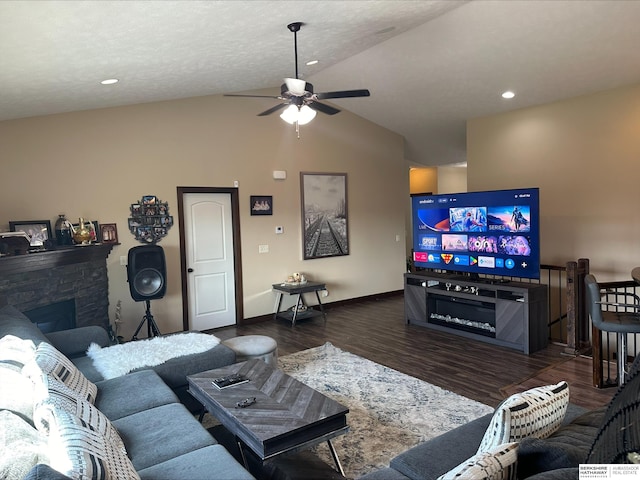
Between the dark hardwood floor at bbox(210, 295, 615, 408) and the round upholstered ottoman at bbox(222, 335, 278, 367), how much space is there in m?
1.07

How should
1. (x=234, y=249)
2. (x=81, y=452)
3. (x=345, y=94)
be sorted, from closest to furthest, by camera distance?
(x=81, y=452) < (x=345, y=94) < (x=234, y=249)

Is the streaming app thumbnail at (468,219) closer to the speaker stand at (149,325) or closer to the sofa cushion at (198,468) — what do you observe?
the speaker stand at (149,325)

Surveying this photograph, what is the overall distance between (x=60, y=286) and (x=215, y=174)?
99.4 inches

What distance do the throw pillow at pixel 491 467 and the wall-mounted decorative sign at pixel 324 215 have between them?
585cm

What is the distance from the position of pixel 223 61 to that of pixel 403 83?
2919 mm

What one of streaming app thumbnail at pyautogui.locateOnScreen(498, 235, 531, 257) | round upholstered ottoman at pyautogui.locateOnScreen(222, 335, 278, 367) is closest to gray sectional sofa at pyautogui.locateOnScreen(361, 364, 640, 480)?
round upholstered ottoman at pyautogui.locateOnScreen(222, 335, 278, 367)

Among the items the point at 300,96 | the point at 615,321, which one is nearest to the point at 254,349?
the point at 300,96

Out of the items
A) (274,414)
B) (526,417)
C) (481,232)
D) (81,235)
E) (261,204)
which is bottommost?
(274,414)

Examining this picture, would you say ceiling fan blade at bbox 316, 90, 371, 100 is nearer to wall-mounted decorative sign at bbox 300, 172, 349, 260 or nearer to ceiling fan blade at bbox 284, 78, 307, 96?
ceiling fan blade at bbox 284, 78, 307, 96

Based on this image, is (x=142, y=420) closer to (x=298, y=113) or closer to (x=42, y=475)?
(x=42, y=475)

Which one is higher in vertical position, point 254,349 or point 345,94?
point 345,94

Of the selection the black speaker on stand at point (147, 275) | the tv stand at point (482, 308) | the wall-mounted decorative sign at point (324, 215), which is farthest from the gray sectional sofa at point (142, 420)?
the wall-mounted decorative sign at point (324, 215)

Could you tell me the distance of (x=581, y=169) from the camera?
5.81 metres

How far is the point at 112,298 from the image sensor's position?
532 centimetres
